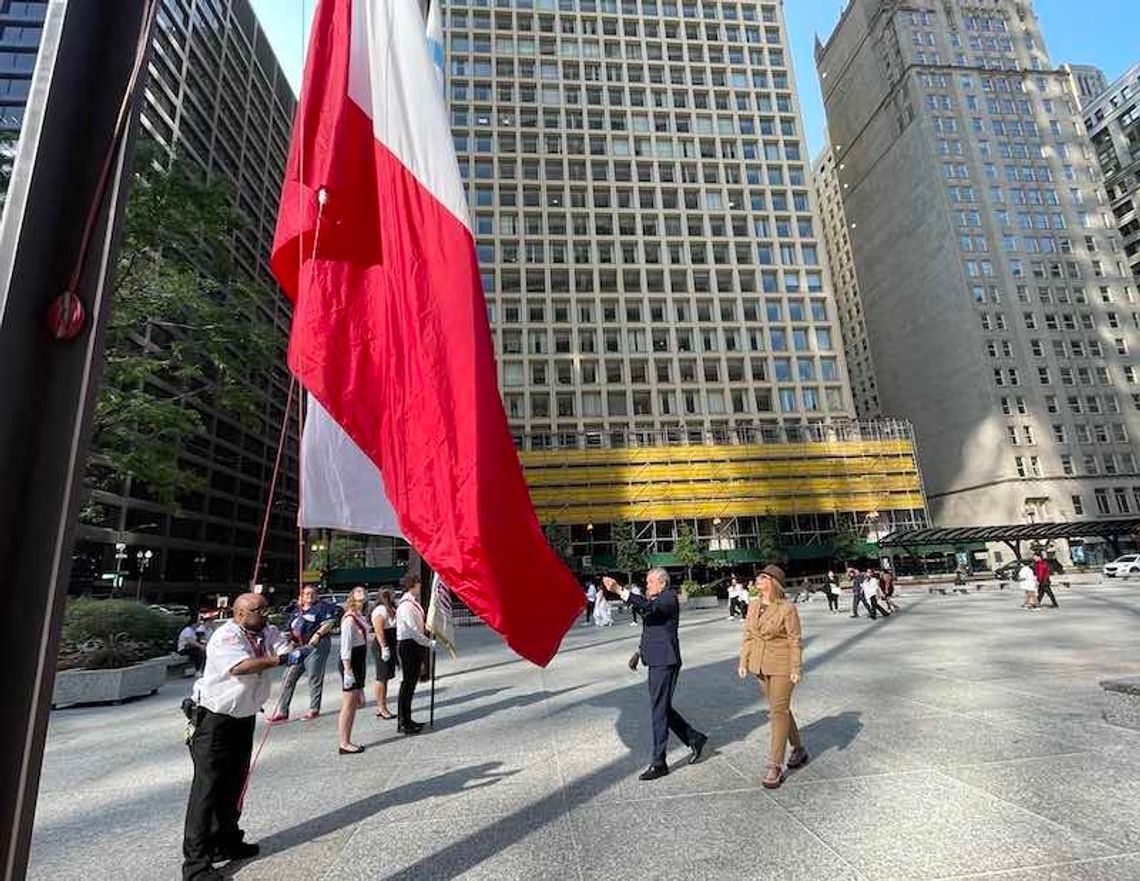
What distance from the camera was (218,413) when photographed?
2427 inches

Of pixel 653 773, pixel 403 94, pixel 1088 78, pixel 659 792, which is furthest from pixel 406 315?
pixel 1088 78

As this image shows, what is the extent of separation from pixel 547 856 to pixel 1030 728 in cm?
565

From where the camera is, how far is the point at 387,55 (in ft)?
14.2

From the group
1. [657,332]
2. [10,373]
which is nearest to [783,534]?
[657,332]

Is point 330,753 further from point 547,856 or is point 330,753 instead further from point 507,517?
point 507,517

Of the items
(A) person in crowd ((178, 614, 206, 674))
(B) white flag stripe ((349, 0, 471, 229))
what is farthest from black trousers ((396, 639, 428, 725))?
(A) person in crowd ((178, 614, 206, 674))

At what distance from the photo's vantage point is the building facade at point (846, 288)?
309 ft

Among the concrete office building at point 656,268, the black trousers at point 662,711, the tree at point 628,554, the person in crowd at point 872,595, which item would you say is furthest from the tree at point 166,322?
the concrete office building at point 656,268

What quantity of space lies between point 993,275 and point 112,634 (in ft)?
286

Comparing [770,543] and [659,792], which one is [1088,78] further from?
[659,792]

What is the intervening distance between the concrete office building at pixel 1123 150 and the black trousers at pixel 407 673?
331ft

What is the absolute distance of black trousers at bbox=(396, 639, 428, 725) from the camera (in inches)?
313

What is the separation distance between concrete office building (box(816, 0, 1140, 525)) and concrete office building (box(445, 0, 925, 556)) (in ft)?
52.2

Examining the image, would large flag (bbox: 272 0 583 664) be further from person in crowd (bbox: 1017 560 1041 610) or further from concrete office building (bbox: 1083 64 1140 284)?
concrete office building (bbox: 1083 64 1140 284)
